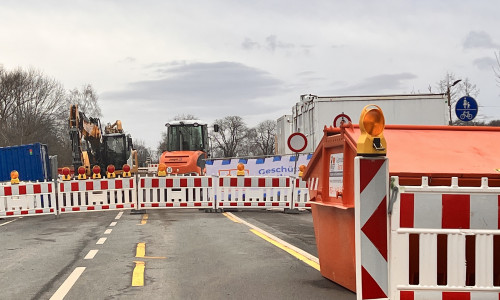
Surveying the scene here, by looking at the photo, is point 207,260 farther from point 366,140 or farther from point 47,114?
point 47,114

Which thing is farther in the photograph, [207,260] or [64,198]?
[64,198]

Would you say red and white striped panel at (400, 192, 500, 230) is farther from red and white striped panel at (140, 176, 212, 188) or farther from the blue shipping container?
the blue shipping container

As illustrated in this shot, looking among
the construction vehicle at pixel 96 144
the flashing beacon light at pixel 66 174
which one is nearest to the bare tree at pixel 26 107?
the construction vehicle at pixel 96 144

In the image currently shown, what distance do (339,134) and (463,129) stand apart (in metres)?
1.27

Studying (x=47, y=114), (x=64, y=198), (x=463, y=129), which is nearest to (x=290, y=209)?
(x=64, y=198)

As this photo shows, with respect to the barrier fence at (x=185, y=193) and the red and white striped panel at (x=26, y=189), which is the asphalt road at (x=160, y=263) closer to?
the red and white striped panel at (x=26, y=189)

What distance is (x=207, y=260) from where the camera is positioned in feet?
27.7

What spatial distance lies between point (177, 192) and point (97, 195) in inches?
99.7

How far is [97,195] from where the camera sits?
716 inches

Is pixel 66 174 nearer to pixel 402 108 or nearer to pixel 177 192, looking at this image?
pixel 177 192

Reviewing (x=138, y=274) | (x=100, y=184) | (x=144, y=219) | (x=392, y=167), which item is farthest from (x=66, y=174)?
(x=392, y=167)

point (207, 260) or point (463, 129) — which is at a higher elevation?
point (463, 129)

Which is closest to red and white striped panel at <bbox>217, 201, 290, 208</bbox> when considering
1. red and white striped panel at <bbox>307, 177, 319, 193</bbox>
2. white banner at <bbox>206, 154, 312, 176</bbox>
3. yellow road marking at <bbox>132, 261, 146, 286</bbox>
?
white banner at <bbox>206, 154, 312, 176</bbox>

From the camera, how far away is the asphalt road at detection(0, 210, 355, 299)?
639 centimetres
